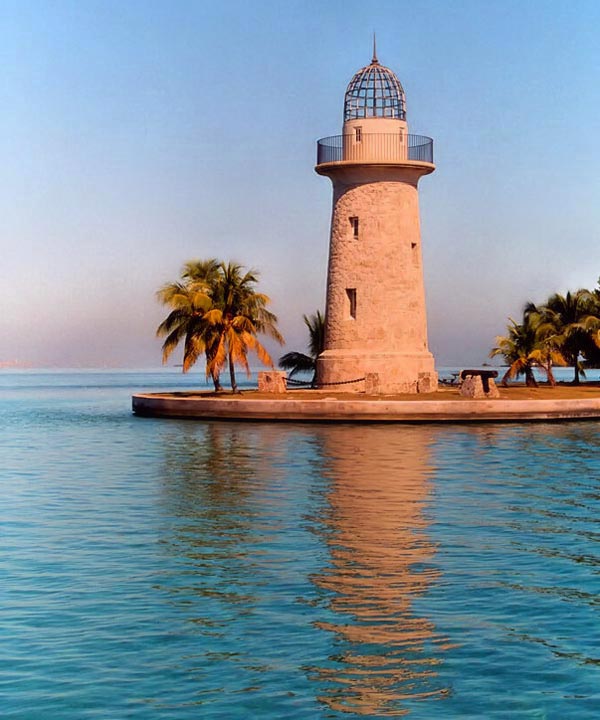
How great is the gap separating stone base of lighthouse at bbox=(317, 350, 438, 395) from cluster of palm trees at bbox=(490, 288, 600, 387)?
286 inches

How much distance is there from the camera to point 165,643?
35.9ft

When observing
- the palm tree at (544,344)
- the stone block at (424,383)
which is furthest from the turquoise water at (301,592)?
the palm tree at (544,344)

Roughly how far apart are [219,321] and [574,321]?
20.6 m

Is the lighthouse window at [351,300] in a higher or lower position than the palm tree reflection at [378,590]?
higher

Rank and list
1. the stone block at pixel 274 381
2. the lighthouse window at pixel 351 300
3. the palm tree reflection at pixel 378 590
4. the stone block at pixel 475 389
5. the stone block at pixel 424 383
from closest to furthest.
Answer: the palm tree reflection at pixel 378 590, the stone block at pixel 475 389, the stone block at pixel 424 383, the lighthouse window at pixel 351 300, the stone block at pixel 274 381

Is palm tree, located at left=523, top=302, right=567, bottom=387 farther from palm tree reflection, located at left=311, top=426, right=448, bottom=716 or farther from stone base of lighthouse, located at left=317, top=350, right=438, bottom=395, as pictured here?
palm tree reflection, located at left=311, top=426, right=448, bottom=716

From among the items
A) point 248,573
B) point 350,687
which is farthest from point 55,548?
point 350,687

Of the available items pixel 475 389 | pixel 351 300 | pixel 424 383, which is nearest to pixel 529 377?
pixel 424 383

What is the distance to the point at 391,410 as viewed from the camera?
124 ft

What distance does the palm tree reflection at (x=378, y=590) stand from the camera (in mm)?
9727

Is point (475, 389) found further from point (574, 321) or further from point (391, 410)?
point (574, 321)

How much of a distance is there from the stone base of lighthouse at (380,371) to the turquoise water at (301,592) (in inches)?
701

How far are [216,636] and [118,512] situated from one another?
8.76m

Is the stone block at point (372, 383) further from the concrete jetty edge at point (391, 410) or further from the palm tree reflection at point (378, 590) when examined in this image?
the palm tree reflection at point (378, 590)
